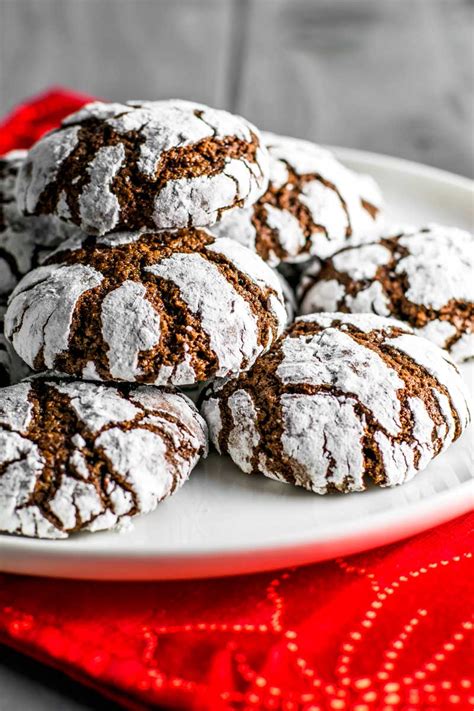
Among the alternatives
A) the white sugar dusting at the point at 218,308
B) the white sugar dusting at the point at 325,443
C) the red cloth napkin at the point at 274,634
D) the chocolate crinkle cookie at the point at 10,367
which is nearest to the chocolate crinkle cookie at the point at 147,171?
the white sugar dusting at the point at 218,308

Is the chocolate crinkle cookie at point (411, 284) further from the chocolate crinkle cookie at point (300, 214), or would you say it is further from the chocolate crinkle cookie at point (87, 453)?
the chocolate crinkle cookie at point (87, 453)

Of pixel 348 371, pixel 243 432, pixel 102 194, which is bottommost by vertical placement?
pixel 243 432

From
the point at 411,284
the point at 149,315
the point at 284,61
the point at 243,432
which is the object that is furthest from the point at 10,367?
the point at 284,61

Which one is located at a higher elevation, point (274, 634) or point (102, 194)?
point (102, 194)

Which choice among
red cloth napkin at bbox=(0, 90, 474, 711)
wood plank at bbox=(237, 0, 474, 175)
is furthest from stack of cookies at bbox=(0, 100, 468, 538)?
wood plank at bbox=(237, 0, 474, 175)

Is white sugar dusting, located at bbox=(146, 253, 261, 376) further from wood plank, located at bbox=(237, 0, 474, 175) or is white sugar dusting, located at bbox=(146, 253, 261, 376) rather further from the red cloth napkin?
wood plank, located at bbox=(237, 0, 474, 175)

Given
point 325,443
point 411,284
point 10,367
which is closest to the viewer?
point 325,443

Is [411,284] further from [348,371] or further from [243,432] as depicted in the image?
[243,432]
